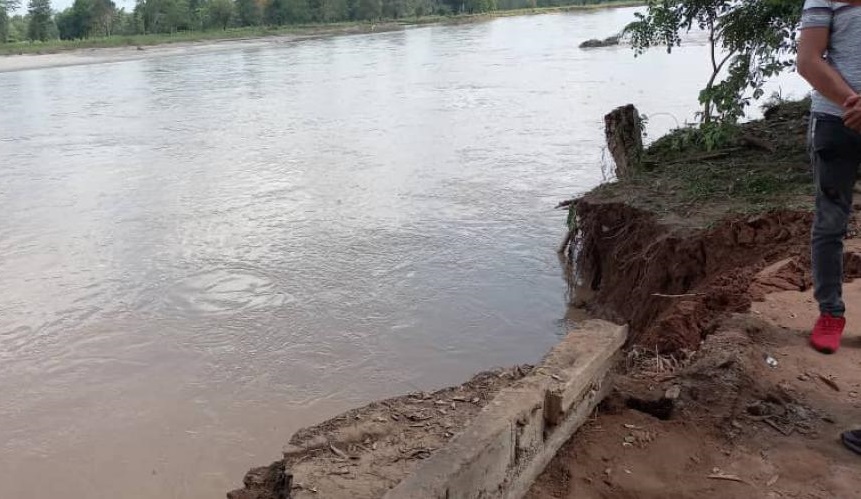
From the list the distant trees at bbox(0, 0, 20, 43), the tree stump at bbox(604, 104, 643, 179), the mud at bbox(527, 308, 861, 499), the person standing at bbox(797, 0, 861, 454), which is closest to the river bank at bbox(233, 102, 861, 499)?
the mud at bbox(527, 308, 861, 499)

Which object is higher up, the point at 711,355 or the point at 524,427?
the point at 524,427

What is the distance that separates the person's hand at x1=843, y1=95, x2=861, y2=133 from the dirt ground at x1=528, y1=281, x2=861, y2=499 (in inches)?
45.7

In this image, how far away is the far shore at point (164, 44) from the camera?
4459 cm

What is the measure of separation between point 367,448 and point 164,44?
186 ft

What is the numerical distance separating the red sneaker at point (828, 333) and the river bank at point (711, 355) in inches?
2.3

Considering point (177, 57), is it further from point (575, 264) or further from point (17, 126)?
point (575, 264)

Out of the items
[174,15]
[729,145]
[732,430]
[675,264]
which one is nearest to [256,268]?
[675,264]

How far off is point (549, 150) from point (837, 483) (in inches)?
436

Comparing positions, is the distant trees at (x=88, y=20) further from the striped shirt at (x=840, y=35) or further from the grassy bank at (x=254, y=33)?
the striped shirt at (x=840, y=35)

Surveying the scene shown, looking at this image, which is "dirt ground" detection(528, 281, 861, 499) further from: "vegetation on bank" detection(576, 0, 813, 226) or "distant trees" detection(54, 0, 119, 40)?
"distant trees" detection(54, 0, 119, 40)

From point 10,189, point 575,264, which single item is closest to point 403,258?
point 575,264

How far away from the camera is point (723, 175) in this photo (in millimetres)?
7660

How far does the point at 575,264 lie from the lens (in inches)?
308

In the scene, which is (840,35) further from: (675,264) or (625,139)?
(625,139)
